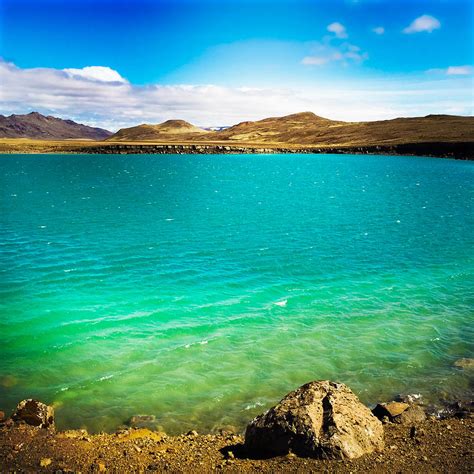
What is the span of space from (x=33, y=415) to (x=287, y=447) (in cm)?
770

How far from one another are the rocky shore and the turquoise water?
7.21ft

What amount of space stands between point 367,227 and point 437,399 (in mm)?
32226

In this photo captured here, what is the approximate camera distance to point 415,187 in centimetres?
8412

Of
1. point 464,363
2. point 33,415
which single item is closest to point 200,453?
point 33,415

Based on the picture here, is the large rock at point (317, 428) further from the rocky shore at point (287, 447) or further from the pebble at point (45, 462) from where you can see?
the pebble at point (45, 462)

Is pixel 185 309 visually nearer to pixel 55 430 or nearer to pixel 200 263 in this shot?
pixel 200 263

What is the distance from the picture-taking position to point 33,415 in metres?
12.9

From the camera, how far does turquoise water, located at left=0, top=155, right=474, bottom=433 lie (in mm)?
16328

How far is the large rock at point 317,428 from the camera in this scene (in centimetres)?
1056

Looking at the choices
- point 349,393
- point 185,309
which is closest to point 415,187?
point 185,309

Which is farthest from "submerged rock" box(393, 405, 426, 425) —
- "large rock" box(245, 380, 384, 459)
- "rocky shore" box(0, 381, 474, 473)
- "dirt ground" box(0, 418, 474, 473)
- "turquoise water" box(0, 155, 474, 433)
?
"large rock" box(245, 380, 384, 459)

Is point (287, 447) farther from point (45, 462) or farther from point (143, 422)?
point (45, 462)

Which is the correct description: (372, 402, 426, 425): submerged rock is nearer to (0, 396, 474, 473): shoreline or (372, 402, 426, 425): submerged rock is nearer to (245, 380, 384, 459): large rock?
(0, 396, 474, 473): shoreline

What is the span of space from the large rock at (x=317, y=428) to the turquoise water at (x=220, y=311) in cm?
348
